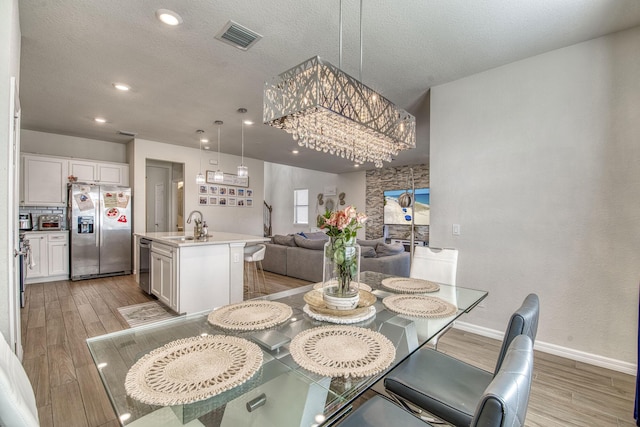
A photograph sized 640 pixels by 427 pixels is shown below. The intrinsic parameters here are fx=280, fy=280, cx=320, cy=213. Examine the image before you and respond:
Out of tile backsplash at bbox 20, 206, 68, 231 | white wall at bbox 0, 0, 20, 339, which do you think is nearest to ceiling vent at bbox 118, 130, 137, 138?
tile backsplash at bbox 20, 206, 68, 231

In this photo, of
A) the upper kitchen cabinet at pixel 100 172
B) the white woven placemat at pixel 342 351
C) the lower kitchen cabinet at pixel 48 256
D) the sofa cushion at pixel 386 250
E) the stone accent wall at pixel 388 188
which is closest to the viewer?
the white woven placemat at pixel 342 351

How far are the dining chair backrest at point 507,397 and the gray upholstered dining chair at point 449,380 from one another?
1.27 feet

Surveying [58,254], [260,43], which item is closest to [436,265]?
[260,43]

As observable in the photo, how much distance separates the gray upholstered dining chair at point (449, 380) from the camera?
3.51ft

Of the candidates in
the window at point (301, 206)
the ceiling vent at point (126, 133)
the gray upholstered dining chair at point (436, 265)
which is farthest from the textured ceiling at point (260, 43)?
the window at point (301, 206)

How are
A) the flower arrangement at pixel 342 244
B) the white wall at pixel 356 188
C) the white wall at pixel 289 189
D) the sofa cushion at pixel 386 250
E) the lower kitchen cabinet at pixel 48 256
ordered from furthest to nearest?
1. the white wall at pixel 289 189
2. the white wall at pixel 356 188
3. the lower kitchen cabinet at pixel 48 256
4. the sofa cushion at pixel 386 250
5. the flower arrangement at pixel 342 244

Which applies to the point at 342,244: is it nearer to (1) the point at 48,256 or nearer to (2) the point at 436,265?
(2) the point at 436,265

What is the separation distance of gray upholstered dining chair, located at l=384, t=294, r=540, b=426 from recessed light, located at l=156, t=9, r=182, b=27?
276 centimetres

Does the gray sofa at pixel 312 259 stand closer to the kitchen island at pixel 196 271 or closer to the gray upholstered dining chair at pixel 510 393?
the kitchen island at pixel 196 271

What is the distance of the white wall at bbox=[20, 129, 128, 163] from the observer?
4970 mm

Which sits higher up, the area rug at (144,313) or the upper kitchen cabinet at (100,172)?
the upper kitchen cabinet at (100,172)

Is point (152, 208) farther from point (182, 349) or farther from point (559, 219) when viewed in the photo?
point (559, 219)

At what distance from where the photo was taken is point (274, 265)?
562 centimetres

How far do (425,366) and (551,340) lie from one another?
1.87 m
